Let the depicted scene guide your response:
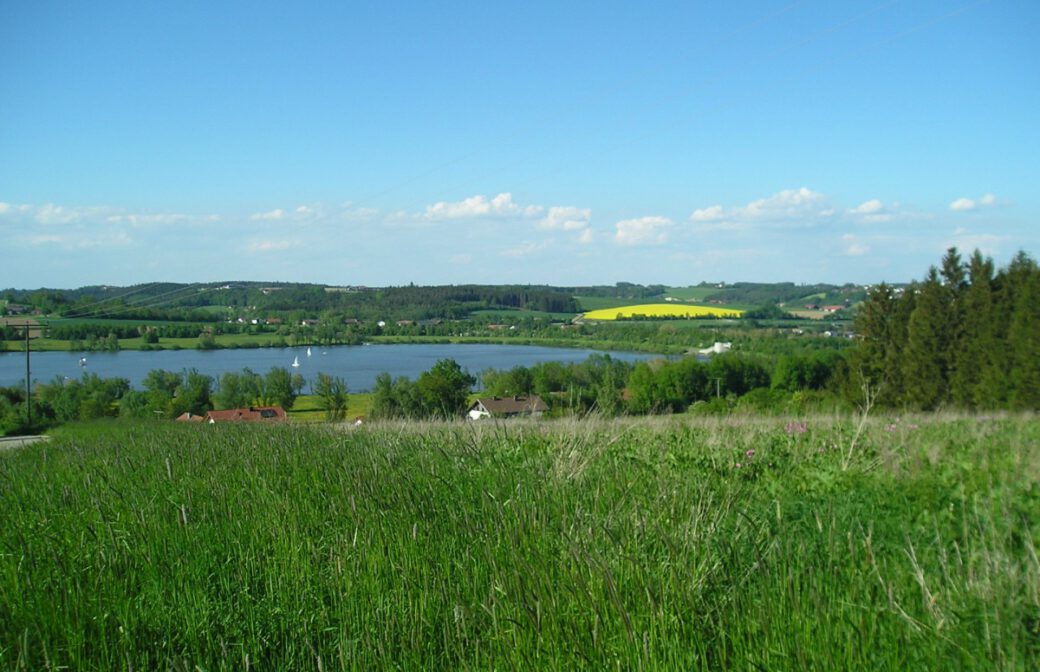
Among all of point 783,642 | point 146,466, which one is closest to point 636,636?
point 783,642

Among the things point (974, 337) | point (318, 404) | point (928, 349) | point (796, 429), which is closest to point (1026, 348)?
point (974, 337)

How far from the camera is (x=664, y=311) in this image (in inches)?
3364

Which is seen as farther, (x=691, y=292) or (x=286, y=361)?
(x=691, y=292)

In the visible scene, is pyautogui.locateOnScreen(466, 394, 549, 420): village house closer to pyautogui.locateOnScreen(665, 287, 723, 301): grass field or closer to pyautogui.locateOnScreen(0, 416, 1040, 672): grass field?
pyautogui.locateOnScreen(0, 416, 1040, 672): grass field

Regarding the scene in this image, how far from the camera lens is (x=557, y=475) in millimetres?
5316

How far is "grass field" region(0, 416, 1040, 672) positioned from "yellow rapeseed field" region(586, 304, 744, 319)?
72.4 m

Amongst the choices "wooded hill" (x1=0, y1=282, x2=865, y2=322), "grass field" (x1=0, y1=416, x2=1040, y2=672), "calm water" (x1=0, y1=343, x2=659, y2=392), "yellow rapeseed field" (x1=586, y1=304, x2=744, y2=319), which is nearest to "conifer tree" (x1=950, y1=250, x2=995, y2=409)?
"wooded hill" (x1=0, y1=282, x2=865, y2=322)

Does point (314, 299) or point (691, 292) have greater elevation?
point (691, 292)

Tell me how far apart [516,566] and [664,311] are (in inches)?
3290

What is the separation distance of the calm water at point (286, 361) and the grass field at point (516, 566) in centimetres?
2627

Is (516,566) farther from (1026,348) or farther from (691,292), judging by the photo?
(691,292)

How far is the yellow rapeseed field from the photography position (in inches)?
3162

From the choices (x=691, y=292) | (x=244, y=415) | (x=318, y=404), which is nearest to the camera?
(x=244, y=415)

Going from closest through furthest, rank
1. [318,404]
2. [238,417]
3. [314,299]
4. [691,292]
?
[238,417] → [318,404] → [314,299] → [691,292]
